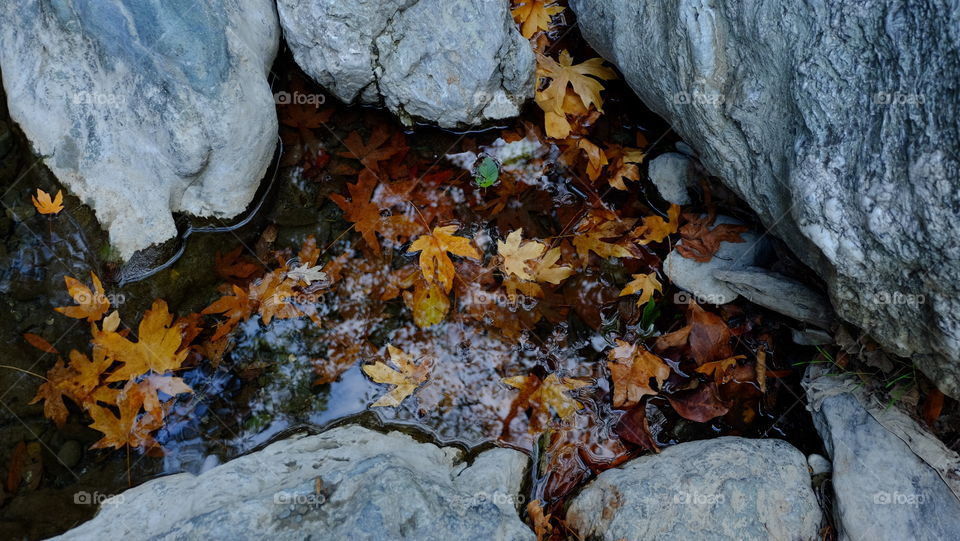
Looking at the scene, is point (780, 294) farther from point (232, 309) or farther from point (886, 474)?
point (232, 309)

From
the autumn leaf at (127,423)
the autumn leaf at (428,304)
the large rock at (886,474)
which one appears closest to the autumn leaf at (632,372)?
the large rock at (886,474)

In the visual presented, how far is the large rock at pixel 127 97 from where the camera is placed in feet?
9.81

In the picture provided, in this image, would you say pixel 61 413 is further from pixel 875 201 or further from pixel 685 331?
pixel 875 201

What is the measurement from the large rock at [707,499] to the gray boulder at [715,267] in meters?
0.79

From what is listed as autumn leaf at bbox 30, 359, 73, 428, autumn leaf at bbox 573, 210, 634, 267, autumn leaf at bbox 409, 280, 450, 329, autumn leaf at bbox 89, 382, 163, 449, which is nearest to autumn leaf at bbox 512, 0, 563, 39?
autumn leaf at bbox 573, 210, 634, 267

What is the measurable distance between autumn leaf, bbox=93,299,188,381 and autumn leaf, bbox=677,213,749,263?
2.70 meters

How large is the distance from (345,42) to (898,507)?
11.5 ft

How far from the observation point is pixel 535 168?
364 centimetres

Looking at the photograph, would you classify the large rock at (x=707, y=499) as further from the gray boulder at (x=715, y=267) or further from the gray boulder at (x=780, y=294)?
the gray boulder at (x=715, y=267)

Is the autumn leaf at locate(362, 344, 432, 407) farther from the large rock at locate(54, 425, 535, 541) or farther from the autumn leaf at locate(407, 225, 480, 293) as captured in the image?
the autumn leaf at locate(407, 225, 480, 293)

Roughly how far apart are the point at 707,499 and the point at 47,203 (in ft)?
11.5

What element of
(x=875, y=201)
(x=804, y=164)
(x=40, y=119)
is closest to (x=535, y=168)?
(x=804, y=164)

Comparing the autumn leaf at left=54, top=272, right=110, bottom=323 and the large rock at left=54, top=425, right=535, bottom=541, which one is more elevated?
the autumn leaf at left=54, top=272, right=110, bottom=323

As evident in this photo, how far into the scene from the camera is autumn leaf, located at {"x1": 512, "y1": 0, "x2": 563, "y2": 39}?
12.6 ft
